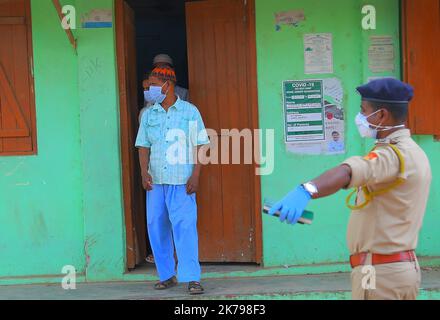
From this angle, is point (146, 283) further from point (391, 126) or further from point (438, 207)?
point (391, 126)

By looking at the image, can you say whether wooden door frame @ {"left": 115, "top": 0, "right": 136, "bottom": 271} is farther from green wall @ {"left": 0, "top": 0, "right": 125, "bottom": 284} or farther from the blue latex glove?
the blue latex glove

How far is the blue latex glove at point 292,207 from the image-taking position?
2.25 meters

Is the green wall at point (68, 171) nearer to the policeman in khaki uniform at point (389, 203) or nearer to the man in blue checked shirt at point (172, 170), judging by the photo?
the man in blue checked shirt at point (172, 170)

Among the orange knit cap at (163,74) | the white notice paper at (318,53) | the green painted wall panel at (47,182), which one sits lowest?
the green painted wall panel at (47,182)

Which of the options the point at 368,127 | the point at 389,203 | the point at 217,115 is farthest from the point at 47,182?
the point at 389,203

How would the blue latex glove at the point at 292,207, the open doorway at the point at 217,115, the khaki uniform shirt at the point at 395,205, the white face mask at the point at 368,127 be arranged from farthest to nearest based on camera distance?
the open doorway at the point at 217,115
the white face mask at the point at 368,127
the khaki uniform shirt at the point at 395,205
the blue latex glove at the point at 292,207

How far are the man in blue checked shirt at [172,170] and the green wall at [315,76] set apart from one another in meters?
0.76

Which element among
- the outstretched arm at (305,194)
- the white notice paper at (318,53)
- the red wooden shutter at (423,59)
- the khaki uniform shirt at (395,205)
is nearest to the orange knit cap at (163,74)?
the white notice paper at (318,53)

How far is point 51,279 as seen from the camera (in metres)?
5.19

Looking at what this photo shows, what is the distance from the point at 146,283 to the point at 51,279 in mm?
850
